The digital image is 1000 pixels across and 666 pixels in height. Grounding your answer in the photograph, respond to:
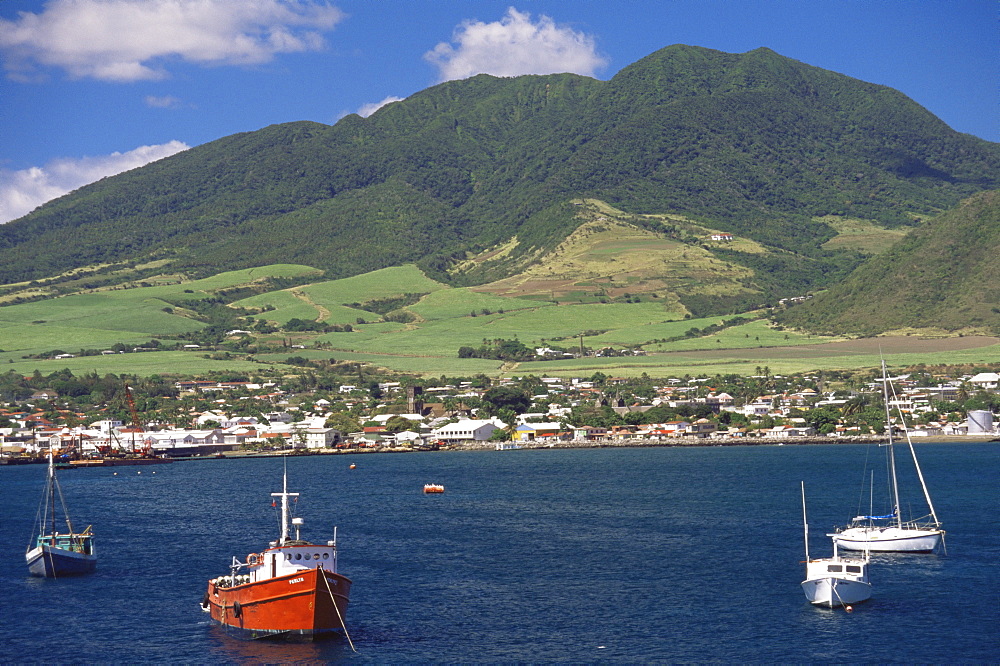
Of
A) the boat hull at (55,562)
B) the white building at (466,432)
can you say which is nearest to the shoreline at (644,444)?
the white building at (466,432)

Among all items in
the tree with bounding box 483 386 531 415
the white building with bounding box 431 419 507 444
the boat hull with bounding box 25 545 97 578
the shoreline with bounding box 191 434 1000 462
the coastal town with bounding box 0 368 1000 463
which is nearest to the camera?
the boat hull with bounding box 25 545 97 578

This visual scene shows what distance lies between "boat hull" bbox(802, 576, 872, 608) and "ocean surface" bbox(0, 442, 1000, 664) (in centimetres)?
70

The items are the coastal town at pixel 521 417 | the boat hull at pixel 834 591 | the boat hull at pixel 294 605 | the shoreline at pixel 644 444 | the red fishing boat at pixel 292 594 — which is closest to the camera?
the boat hull at pixel 294 605

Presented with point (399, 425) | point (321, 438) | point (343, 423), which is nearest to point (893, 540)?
point (321, 438)

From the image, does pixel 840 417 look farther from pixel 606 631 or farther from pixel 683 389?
pixel 606 631

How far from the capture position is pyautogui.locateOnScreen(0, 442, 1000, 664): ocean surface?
45031 mm

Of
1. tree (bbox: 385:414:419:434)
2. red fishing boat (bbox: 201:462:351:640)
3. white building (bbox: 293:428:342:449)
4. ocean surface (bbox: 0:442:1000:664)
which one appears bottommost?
ocean surface (bbox: 0:442:1000:664)

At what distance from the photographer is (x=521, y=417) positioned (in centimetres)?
16938

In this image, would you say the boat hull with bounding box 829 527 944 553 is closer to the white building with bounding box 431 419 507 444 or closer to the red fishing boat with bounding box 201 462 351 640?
the red fishing boat with bounding box 201 462 351 640

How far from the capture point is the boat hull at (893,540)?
61750 mm

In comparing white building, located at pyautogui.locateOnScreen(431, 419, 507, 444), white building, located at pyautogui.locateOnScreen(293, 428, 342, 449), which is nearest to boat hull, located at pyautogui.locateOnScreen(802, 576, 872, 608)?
white building, located at pyautogui.locateOnScreen(431, 419, 507, 444)

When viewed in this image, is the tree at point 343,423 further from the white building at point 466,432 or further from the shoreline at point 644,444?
the white building at point 466,432

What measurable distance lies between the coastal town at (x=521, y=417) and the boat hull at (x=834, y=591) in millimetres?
97802

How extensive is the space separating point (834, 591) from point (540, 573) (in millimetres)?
14799
